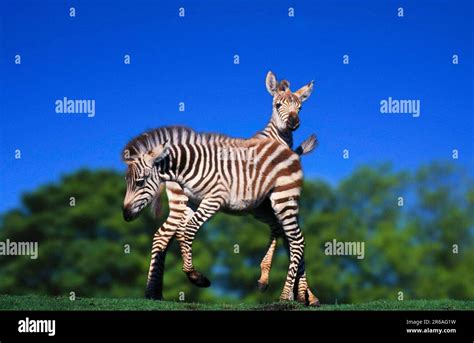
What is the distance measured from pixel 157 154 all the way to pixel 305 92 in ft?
10.6

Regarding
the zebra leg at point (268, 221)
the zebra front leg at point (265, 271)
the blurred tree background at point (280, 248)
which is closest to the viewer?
the zebra front leg at point (265, 271)

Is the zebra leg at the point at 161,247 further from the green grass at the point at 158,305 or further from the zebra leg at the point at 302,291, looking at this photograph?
the zebra leg at the point at 302,291

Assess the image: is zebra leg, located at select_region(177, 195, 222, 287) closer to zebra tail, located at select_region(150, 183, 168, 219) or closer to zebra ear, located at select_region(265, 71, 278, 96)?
zebra tail, located at select_region(150, 183, 168, 219)

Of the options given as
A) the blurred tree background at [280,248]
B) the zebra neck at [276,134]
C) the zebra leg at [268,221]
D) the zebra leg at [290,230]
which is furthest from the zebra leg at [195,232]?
the blurred tree background at [280,248]

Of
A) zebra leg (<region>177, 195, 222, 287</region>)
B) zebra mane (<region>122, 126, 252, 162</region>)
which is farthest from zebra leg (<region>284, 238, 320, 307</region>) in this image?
zebra mane (<region>122, 126, 252, 162</region>)

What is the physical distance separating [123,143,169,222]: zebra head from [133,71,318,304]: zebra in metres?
0.51

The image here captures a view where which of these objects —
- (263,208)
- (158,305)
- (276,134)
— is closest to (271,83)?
(276,134)

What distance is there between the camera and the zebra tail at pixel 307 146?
13031mm

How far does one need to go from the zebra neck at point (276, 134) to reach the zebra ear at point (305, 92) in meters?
0.68

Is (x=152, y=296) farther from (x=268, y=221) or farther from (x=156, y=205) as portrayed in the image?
(x=268, y=221)

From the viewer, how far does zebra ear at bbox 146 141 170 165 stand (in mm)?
11297

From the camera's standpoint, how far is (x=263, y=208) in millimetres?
12281
